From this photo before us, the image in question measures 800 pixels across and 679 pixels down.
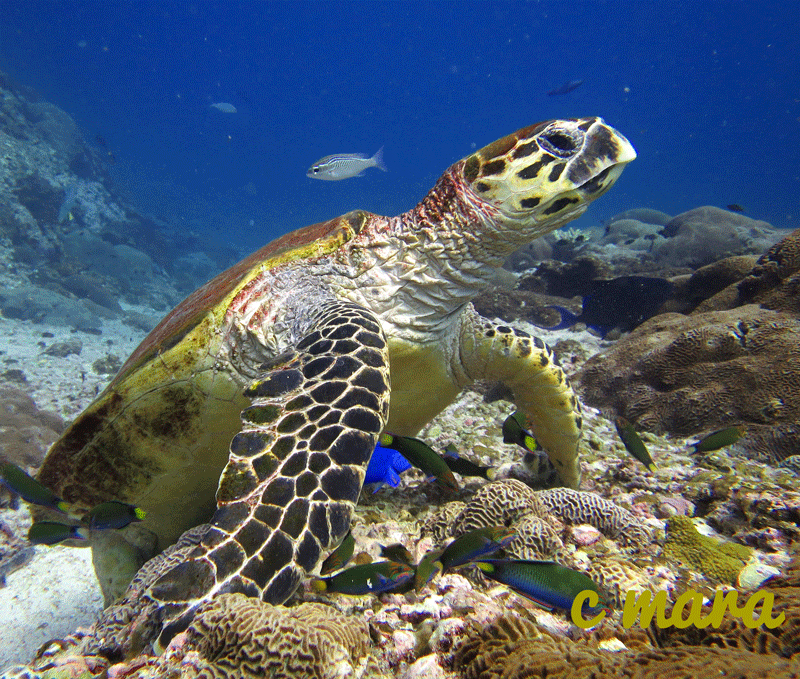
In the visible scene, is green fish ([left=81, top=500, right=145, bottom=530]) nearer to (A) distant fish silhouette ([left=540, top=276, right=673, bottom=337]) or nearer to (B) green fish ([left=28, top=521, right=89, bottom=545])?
(B) green fish ([left=28, top=521, right=89, bottom=545])

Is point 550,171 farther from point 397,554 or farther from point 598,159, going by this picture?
point 397,554

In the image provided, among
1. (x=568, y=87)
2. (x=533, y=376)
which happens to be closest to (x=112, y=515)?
(x=533, y=376)

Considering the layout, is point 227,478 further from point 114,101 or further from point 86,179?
point 114,101

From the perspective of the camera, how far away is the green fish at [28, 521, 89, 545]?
2443 millimetres

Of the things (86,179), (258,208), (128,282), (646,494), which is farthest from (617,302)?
(258,208)

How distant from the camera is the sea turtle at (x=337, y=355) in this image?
5.43 ft

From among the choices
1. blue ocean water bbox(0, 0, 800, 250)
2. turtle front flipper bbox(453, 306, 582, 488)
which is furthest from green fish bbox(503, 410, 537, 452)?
blue ocean water bbox(0, 0, 800, 250)

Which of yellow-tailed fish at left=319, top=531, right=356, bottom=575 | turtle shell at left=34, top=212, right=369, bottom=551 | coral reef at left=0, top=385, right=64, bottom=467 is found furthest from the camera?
coral reef at left=0, top=385, right=64, bottom=467

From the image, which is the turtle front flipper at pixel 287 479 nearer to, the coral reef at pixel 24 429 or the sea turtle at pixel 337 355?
the sea turtle at pixel 337 355

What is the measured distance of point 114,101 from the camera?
259 ft

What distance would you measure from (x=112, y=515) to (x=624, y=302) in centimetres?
773

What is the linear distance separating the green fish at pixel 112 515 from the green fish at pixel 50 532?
1.59 feet

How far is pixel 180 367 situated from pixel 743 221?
69.9ft

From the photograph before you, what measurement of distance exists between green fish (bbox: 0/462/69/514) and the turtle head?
3.46m
